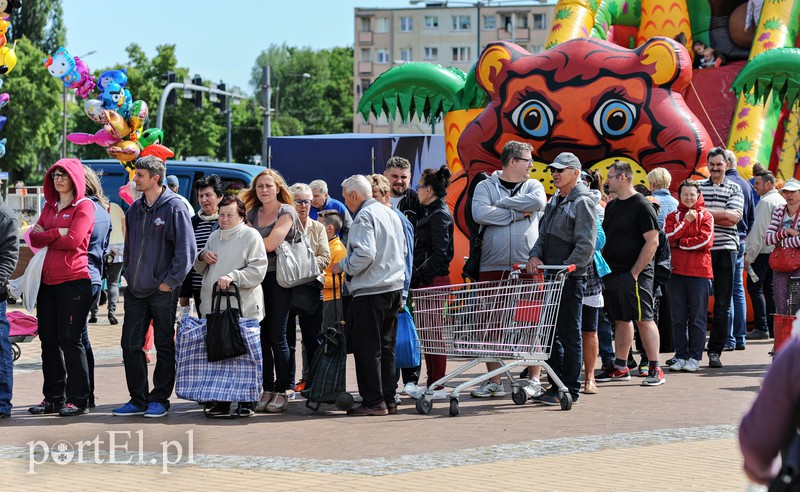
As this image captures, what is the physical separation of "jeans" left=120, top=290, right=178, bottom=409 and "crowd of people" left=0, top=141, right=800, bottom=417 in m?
0.01

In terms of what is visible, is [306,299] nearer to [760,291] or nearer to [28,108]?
[760,291]

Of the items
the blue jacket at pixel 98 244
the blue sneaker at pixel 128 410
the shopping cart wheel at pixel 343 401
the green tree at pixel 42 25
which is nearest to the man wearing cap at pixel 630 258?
the shopping cart wheel at pixel 343 401

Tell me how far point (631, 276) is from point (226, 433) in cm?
406

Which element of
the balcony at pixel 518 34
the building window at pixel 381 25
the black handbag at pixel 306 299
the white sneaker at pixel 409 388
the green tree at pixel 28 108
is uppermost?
the building window at pixel 381 25

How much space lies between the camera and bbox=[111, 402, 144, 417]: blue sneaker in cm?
934

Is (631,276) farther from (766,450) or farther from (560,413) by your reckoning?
(766,450)

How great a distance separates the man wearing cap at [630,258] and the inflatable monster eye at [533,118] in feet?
11.7

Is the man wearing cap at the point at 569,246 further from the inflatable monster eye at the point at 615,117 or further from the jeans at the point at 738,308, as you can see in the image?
the inflatable monster eye at the point at 615,117

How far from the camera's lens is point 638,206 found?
10.7 m

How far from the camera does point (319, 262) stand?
33.2 ft

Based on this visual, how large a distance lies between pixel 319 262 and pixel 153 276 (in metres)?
1.45

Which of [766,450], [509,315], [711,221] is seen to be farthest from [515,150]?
[766,450]

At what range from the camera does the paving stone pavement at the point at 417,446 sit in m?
6.77

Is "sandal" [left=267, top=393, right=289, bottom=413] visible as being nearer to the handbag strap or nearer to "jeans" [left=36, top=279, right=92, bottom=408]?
the handbag strap
